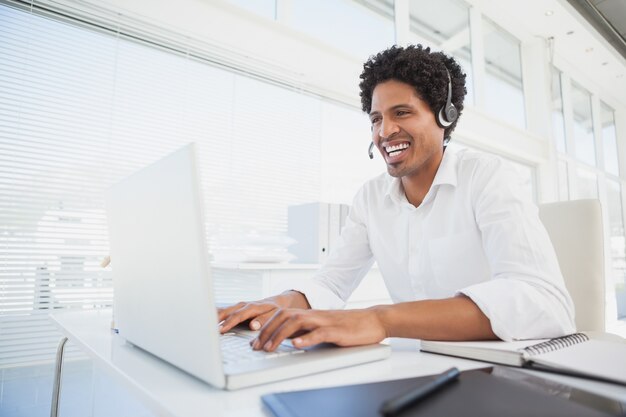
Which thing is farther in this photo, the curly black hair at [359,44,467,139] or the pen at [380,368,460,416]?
the curly black hair at [359,44,467,139]

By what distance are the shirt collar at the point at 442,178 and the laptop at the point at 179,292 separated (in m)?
0.68

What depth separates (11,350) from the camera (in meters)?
1.85

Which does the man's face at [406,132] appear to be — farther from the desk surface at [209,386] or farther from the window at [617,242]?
the window at [617,242]

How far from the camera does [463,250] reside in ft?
3.60

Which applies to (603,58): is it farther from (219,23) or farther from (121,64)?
(121,64)

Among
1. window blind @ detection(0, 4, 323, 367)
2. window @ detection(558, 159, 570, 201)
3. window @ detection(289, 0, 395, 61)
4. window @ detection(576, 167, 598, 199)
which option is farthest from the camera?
window @ detection(576, 167, 598, 199)

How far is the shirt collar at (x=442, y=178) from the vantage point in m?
1.16

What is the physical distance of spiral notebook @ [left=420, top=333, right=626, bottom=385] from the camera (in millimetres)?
485

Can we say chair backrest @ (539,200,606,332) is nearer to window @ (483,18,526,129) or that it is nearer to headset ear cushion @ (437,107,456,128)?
headset ear cushion @ (437,107,456,128)

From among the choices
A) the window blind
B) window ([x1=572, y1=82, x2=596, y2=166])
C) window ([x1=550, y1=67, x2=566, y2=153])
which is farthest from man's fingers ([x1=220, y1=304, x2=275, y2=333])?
window ([x1=572, y1=82, x2=596, y2=166])

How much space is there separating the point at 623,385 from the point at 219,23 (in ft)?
9.22

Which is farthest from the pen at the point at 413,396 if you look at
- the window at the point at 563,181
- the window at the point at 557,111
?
the window at the point at 557,111

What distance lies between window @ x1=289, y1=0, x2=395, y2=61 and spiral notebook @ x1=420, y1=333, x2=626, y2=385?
3.02m

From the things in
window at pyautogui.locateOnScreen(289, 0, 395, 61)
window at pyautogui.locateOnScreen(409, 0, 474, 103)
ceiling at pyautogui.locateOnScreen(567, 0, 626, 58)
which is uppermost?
ceiling at pyautogui.locateOnScreen(567, 0, 626, 58)
